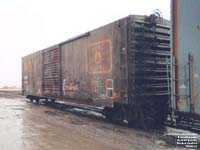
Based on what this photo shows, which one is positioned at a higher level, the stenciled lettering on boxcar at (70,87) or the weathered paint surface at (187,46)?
the weathered paint surface at (187,46)

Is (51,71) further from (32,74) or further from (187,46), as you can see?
(187,46)

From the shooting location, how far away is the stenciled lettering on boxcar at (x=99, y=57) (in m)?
10.6

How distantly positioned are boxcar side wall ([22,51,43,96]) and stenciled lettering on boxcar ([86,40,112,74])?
7792 mm

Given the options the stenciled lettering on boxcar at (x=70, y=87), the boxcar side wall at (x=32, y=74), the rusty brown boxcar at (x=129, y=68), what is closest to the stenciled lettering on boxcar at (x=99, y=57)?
the rusty brown boxcar at (x=129, y=68)

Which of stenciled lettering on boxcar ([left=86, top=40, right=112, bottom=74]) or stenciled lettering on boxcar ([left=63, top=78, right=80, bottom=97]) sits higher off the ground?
stenciled lettering on boxcar ([left=86, top=40, right=112, bottom=74])

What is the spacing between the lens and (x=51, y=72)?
56.5 ft

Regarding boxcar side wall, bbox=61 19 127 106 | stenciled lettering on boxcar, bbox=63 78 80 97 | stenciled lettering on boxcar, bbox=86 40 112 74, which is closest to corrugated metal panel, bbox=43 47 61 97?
stenciled lettering on boxcar, bbox=63 78 80 97

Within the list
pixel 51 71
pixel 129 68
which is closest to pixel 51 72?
pixel 51 71

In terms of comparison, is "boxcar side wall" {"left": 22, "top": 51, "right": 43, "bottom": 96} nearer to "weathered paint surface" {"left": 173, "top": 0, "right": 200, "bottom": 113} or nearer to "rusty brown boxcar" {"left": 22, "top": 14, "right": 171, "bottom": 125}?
"rusty brown boxcar" {"left": 22, "top": 14, "right": 171, "bottom": 125}

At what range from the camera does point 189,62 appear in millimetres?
7258

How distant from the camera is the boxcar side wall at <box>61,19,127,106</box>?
10.1 metres

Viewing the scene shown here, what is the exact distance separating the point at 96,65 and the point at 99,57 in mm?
423

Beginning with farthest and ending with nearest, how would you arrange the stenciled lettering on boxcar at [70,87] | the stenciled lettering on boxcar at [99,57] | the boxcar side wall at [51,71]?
the boxcar side wall at [51,71] < the stenciled lettering on boxcar at [70,87] < the stenciled lettering on boxcar at [99,57]

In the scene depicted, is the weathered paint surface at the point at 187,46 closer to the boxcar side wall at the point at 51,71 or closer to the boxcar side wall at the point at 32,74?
the boxcar side wall at the point at 51,71
